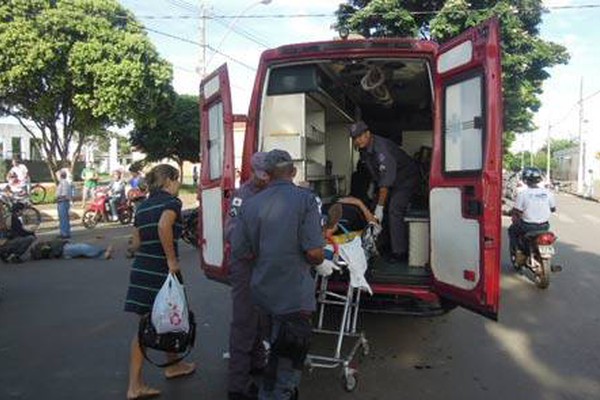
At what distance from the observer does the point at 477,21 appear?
20.8 metres

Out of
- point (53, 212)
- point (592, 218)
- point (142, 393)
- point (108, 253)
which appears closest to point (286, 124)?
point (142, 393)

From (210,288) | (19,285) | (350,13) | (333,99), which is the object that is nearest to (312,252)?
(333,99)

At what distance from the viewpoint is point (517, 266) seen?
10.1m

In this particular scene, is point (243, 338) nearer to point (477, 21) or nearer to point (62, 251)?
point (62, 251)

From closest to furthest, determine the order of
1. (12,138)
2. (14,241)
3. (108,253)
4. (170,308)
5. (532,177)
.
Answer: (170,308), (532,177), (14,241), (108,253), (12,138)

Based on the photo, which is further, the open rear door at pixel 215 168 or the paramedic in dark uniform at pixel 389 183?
the paramedic in dark uniform at pixel 389 183

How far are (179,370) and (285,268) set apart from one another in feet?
6.38

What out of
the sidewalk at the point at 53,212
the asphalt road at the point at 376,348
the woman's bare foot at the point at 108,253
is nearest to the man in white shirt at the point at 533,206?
the asphalt road at the point at 376,348

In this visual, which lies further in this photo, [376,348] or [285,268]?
[376,348]

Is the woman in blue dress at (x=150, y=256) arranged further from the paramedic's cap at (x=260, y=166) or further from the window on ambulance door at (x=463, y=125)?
the window on ambulance door at (x=463, y=125)

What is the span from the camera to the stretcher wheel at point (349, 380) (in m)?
4.88

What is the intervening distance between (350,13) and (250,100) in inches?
727

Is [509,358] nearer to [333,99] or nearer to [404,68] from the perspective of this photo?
[404,68]

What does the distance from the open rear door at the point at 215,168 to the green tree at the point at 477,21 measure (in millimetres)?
15942
